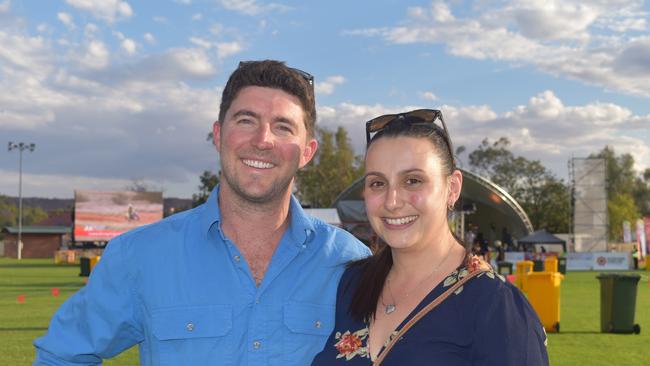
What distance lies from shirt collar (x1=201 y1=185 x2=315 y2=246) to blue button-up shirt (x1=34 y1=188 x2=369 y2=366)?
11mm

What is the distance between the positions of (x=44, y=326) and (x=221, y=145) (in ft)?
37.5

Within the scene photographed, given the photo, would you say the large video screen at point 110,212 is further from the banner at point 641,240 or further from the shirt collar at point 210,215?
the shirt collar at point 210,215

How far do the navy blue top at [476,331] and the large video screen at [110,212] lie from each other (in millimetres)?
54996

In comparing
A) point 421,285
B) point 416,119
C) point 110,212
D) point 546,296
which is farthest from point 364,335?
point 110,212

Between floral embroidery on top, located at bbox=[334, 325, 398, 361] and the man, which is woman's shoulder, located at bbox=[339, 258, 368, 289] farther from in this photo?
floral embroidery on top, located at bbox=[334, 325, 398, 361]

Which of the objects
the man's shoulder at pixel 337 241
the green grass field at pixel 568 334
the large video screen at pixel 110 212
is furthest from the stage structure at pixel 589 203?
the man's shoulder at pixel 337 241

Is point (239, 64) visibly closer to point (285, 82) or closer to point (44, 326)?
point (285, 82)

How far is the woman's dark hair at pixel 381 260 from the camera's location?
110 inches

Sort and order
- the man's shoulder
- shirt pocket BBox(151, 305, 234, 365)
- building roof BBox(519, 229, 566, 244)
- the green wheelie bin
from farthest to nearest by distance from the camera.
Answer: building roof BBox(519, 229, 566, 244) → the green wheelie bin → the man's shoulder → shirt pocket BBox(151, 305, 234, 365)

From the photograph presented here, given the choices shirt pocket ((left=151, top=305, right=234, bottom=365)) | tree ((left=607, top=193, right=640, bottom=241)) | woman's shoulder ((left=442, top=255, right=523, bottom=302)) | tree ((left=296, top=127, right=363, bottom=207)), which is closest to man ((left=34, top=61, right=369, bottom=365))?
shirt pocket ((left=151, top=305, right=234, bottom=365))

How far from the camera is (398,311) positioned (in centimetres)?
280

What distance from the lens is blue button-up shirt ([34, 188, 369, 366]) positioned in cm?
299

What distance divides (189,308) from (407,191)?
3.49ft

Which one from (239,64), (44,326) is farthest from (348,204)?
(239,64)
